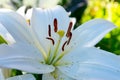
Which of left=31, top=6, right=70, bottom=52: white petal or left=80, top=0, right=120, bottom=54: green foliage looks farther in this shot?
left=80, top=0, right=120, bottom=54: green foliage

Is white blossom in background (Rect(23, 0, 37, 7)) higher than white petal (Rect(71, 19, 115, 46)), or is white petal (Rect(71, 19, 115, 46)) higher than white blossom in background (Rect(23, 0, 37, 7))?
white petal (Rect(71, 19, 115, 46))

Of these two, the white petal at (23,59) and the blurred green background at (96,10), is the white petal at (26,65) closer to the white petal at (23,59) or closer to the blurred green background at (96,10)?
the white petal at (23,59)

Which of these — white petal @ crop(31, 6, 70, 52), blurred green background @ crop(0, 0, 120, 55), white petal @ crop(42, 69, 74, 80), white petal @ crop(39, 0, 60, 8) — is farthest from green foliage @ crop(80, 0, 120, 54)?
white petal @ crop(42, 69, 74, 80)

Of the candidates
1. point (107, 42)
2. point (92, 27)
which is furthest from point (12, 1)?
point (92, 27)

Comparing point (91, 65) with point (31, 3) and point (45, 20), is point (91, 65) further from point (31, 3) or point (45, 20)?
point (31, 3)

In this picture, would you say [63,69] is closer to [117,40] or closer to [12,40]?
[12,40]

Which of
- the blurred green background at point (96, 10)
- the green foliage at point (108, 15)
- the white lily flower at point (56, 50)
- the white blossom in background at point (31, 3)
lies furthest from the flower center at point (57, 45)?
the white blossom in background at point (31, 3)

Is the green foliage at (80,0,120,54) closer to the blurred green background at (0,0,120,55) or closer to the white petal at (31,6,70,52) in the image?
the blurred green background at (0,0,120,55)

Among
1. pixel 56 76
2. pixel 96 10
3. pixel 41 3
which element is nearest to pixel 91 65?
pixel 56 76
